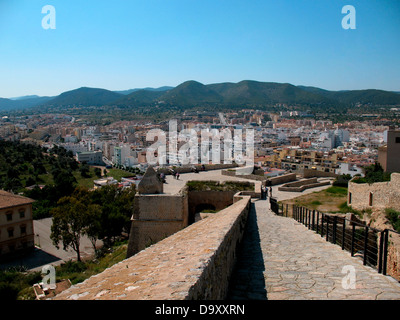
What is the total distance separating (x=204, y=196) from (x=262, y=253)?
7068 millimetres

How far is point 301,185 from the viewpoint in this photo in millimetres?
16578

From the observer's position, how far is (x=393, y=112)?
4345 inches

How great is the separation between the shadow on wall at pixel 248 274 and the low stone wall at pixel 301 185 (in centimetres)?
1016

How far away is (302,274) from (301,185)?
1386cm

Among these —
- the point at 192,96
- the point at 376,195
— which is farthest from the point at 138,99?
the point at 376,195

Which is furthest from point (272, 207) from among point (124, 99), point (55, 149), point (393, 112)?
point (124, 99)

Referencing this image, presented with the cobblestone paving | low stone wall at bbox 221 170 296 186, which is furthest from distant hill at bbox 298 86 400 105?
the cobblestone paving

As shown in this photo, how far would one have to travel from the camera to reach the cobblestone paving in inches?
109

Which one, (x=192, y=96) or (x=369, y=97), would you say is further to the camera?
(x=192, y=96)

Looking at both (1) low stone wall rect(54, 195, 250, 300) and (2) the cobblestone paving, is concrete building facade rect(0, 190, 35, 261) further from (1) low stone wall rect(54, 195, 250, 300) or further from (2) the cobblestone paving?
(1) low stone wall rect(54, 195, 250, 300)

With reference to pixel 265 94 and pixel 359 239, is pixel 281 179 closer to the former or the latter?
pixel 359 239

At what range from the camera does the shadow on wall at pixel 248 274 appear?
2822 mm

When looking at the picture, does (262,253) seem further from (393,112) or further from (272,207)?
(393,112)

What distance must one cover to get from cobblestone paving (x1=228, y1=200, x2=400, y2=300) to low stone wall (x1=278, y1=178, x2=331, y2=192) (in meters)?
9.82
